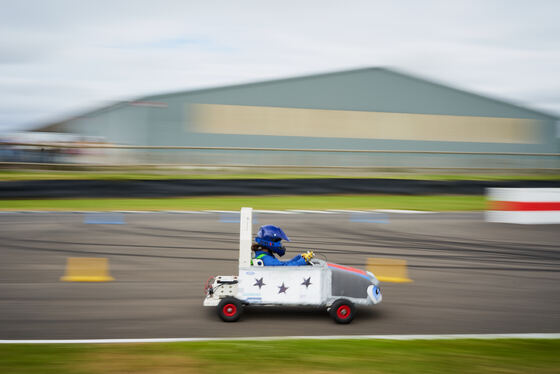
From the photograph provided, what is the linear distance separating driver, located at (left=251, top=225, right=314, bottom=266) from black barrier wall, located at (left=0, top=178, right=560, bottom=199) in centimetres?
1232

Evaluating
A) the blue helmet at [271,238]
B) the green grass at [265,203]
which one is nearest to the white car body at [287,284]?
the blue helmet at [271,238]

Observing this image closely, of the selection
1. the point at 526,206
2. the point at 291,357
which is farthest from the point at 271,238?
the point at 526,206

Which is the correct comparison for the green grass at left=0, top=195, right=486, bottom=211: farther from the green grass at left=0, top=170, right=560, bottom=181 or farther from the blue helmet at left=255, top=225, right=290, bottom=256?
the blue helmet at left=255, top=225, right=290, bottom=256

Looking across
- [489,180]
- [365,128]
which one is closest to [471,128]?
[365,128]

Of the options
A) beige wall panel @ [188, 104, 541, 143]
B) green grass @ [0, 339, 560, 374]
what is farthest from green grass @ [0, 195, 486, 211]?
green grass @ [0, 339, 560, 374]

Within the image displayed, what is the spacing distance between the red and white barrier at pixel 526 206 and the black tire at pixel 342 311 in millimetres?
9192

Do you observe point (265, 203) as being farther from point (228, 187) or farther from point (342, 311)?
point (342, 311)

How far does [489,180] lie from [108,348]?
62.1 feet

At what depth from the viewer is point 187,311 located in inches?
246

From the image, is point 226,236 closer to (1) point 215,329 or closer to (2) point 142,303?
(2) point 142,303

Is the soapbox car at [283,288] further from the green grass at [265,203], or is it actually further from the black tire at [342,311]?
the green grass at [265,203]

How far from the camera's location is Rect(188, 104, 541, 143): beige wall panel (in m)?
26.0

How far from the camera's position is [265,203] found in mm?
17016

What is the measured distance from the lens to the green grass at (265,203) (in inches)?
628
